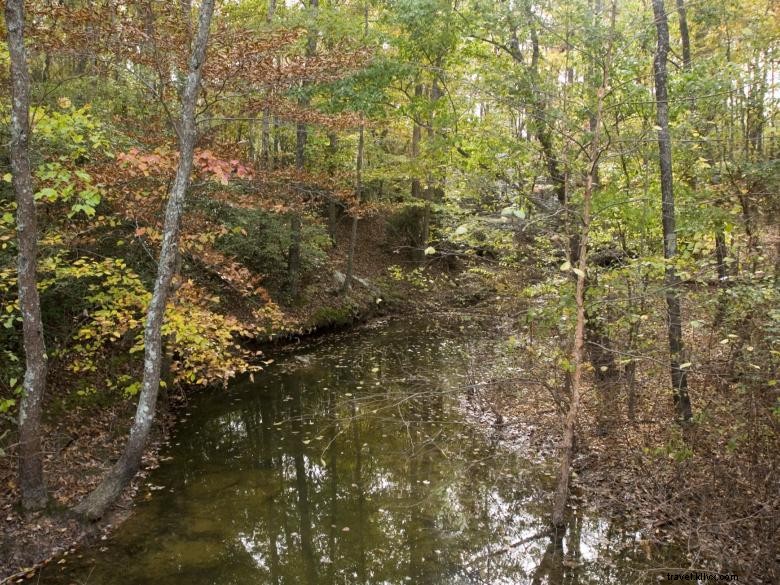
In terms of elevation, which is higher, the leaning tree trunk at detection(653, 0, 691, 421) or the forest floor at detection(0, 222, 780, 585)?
the leaning tree trunk at detection(653, 0, 691, 421)

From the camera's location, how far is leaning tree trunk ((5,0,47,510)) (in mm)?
5668

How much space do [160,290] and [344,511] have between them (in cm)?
402

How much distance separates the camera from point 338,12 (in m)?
14.4

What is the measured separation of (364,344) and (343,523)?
9.01 meters

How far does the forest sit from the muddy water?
0.05 meters

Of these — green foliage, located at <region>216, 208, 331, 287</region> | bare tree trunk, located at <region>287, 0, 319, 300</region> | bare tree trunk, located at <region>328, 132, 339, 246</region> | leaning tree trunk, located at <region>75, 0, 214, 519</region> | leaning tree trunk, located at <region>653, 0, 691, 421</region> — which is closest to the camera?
leaning tree trunk, located at <region>75, 0, 214, 519</region>

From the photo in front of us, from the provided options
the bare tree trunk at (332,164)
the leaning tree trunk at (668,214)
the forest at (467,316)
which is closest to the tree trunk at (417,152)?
the bare tree trunk at (332,164)

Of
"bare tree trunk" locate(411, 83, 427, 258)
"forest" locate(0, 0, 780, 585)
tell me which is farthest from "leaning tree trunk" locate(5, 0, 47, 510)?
"bare tree trunk" locate(411, 83, 427, 258)

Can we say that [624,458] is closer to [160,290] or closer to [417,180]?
[160,290]

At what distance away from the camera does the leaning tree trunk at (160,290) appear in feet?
21.8

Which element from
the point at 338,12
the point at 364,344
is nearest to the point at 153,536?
the point at 364,344

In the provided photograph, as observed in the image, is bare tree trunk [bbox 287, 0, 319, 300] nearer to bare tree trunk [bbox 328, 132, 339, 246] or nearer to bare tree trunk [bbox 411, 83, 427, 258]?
bare tree trunk [bbox 328, 132, 339, 246]

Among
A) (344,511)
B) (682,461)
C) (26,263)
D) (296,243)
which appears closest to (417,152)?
(296,243)

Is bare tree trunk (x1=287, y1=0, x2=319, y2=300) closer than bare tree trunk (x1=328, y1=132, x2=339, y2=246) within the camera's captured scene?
Yes
